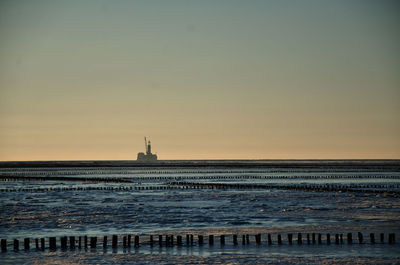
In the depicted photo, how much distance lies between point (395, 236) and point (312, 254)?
734cm

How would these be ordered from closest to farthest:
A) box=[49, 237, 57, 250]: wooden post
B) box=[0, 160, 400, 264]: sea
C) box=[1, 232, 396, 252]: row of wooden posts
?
box=[0, 160, 400, 264]: sea
box=[49, 237, 57, 250]: wooden post
box=[1, 232, 396, 252]: row of wooden posts

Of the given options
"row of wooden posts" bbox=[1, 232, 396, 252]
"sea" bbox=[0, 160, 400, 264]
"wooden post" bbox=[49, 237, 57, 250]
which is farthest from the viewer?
"row of wooden posts" bbox=[1, 232, 396, 252]

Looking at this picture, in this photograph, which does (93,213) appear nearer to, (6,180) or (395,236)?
(395,236)

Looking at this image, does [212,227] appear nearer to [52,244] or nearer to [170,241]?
[170,241]

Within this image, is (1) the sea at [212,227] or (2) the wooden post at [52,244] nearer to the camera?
(1) the sea at [212,227]

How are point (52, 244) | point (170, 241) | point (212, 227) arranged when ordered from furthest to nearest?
point (212, 227), point (170, 241), point (52, 244)

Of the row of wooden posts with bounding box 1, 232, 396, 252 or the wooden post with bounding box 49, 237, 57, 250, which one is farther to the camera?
the row of wooden posts with bounding box 1, 232, 396, 252

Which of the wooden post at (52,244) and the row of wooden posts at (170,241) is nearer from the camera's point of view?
the wooden post at (52,244)

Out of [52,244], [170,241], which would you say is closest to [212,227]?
[170,241]

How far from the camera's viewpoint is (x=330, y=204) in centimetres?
5384

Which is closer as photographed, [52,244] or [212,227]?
[52,244]

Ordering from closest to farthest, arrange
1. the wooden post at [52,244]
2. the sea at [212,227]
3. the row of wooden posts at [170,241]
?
the sea at [212,227] → the wooden post at [52,244] → the row of wooden posts at [170,241]

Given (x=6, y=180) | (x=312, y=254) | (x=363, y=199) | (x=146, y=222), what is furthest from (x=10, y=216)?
(x=6, y=180)

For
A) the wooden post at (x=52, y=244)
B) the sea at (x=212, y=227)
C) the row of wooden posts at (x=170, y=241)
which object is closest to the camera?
the sea at (x=212, y=227)
